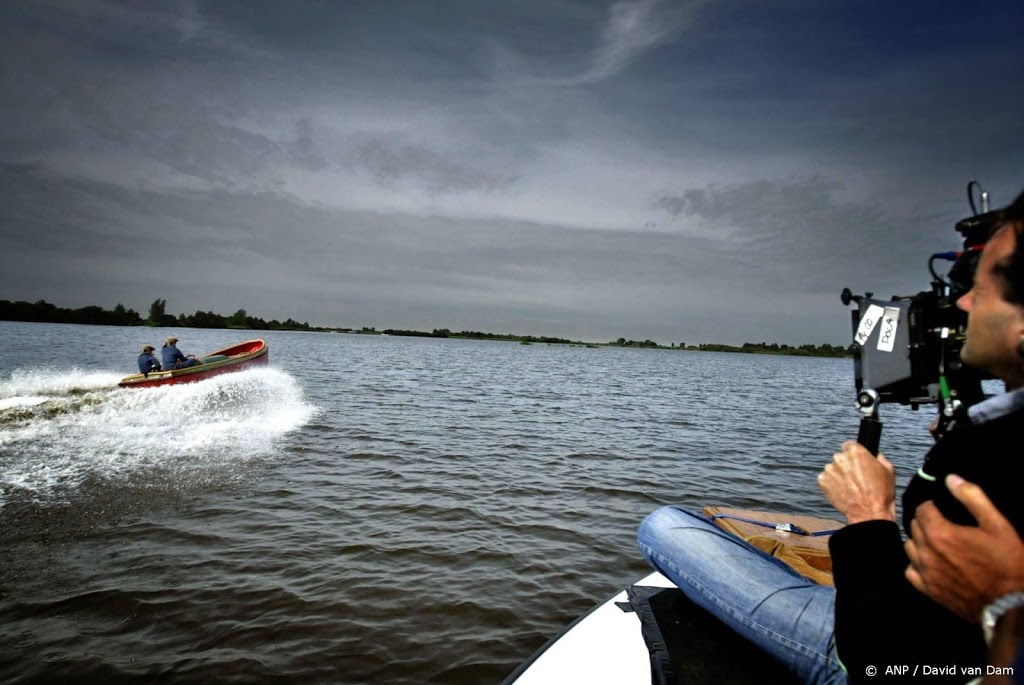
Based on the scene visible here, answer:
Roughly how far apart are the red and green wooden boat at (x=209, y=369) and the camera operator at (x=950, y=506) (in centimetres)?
2353

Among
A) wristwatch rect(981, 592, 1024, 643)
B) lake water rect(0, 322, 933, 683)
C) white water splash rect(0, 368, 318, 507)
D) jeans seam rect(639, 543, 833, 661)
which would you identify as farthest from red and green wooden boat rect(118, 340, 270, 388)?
wristwatch rect(981, 592, 1024, 643)

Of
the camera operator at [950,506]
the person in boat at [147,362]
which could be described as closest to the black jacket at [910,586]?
the camera operator at [950,506]

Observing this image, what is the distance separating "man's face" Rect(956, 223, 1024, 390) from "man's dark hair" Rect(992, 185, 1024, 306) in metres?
0.01

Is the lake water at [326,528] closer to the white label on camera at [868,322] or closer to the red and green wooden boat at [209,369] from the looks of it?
the red and green wooden boat at [209,369]

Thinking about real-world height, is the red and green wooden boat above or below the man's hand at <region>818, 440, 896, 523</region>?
below

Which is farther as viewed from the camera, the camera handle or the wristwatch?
the camera handle

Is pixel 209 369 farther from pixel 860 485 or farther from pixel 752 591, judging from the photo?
pixel 860 485

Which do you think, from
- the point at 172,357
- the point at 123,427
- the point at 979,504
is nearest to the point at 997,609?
the point at 979,504

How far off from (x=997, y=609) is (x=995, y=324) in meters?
0.71

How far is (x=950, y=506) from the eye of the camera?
4.21 feet

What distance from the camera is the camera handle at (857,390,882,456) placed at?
1825mm

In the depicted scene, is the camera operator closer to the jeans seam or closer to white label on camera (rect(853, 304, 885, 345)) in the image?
white label on camera (rect(853, 304, 885, 345))

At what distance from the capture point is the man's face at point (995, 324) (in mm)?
1357

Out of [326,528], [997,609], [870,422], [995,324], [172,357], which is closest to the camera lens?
[997,609]
